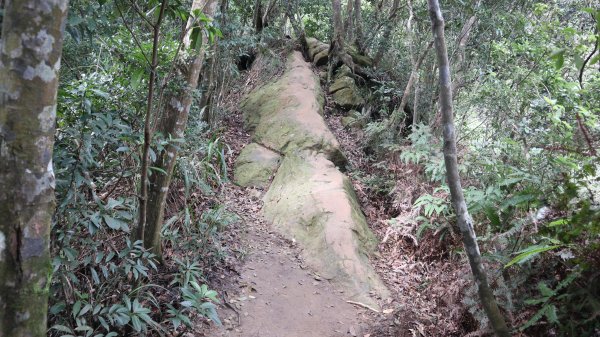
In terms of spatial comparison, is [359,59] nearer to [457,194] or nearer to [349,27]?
[349,27]

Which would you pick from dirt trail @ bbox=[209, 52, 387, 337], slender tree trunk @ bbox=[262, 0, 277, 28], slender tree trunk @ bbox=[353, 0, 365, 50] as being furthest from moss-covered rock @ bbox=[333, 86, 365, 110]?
slender tree trunk @ bbox=[262, 0, 277, 28]

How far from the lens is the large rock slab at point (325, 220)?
5.71 m

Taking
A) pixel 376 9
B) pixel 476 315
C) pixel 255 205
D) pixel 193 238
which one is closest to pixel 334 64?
pixel 376 9

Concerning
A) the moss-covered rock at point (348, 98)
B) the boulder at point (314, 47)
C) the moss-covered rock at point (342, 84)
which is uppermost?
the boulder at point (314, 47)

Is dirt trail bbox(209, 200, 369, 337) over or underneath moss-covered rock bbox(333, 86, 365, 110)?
underneath

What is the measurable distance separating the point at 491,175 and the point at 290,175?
137 inches

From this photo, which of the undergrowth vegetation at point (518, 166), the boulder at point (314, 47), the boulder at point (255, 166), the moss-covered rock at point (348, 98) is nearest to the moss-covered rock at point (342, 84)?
the moss-covered rock at point (348, 98)

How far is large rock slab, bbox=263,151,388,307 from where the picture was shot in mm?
5707

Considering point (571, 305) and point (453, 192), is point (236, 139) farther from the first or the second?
point (571, 305)

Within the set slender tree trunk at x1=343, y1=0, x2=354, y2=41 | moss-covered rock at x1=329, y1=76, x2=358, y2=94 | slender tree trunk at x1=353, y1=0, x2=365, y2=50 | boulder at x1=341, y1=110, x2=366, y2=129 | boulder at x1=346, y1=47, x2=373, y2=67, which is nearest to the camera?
boulder at x1=341, y1=110, x2=366, y2=129

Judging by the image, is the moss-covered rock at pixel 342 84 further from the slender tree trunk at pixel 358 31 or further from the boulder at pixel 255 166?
the boulder at pixel 255 166

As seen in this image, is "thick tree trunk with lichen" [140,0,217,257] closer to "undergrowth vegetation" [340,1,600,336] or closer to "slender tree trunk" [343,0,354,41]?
"undergrowth vegetation" [340,1,600,336]

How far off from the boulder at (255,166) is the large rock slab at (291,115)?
0.28 metres

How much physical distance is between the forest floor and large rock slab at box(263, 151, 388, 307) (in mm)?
183
